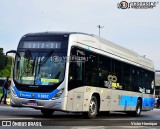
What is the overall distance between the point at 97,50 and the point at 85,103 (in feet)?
8.21

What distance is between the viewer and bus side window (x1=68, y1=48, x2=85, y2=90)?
1564 cm

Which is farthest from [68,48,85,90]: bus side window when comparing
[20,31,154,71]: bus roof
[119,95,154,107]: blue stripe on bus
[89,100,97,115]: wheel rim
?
[119,95,154,107]: blue stripe on bus

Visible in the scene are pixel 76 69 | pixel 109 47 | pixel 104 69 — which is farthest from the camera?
pixel 109 47

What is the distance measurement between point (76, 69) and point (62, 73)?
0.77m

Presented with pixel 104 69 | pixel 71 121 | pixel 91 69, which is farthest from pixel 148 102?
pixel 71 121

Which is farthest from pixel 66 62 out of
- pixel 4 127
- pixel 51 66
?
pixel 4 127

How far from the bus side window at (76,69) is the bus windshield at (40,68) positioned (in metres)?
0.36

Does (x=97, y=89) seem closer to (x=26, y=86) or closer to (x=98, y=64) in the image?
(x=98, y=64)

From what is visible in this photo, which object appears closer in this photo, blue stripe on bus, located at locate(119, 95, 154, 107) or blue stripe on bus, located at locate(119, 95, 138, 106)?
blue stripe on bus, located at locate(119, 95, 138, 106)

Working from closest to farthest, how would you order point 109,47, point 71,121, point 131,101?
1. point 71,121
2. point 109,47
3. point 131,101

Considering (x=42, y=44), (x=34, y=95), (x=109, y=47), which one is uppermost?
(x=109, y=47)

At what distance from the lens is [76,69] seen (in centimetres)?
1598

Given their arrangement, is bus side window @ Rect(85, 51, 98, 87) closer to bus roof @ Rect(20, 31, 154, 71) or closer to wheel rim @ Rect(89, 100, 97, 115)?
bus roof @ Rect(20, 31, 154, 71)

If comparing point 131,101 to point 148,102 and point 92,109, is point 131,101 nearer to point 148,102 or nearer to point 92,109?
point 148,102
